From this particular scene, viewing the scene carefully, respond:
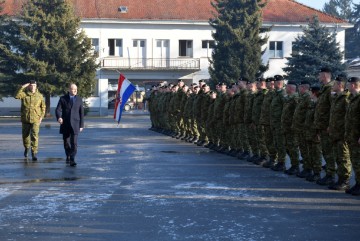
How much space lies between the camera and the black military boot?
40.5ft

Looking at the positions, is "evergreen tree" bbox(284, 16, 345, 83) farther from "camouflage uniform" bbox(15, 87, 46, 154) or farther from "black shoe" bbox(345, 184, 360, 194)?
"black shoe" bbox(345, 184, 360, 194)

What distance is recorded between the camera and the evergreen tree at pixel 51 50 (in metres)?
52.6

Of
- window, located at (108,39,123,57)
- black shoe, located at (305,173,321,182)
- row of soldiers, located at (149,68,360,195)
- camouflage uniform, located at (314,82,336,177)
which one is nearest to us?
row of soldiers, located at (149,68,360,195)

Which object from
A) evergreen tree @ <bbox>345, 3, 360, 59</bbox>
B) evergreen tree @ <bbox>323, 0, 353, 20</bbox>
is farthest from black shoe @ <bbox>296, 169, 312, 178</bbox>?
evergreen tree @ <bbox>323, 0, 353, 20</bbox>

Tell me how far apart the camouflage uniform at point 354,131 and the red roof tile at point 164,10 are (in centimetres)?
4995

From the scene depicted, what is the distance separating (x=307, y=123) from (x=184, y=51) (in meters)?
49.5

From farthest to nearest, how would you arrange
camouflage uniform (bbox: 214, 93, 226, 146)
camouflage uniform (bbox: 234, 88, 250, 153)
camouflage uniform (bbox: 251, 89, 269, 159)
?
1. camouflage uniform (bbox: 214, 93, 226, 146)
2. camouflage uniform (bbox: 234, 88, 250, 153)
3. camouflage uniform (bbox: 251, 89, 269, 159)

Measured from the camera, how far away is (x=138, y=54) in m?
62.1

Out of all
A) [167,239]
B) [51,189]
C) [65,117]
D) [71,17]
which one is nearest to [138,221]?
[167,239]

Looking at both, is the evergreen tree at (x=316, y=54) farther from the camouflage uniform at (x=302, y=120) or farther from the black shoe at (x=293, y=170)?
the camouflage uniform at (x=302, y=120)

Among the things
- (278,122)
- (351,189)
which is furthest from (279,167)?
(351,189)

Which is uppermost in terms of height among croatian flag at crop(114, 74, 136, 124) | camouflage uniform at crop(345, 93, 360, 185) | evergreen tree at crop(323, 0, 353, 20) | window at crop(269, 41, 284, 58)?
evergreen tree at crop(323, 0, 353, 20)

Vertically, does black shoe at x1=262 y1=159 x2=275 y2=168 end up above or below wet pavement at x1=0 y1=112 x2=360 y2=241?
above

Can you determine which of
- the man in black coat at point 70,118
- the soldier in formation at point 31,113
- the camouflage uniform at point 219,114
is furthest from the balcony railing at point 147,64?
the man in black coat at point 70,118
